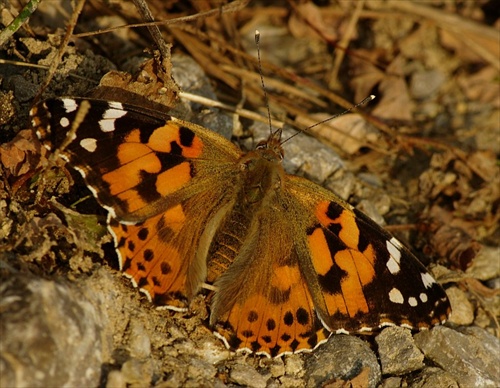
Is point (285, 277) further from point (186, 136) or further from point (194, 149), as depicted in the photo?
point (186, 136)

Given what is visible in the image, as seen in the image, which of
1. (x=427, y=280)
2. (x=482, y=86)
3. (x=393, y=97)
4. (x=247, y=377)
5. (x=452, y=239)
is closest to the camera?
(x=247, y=377)

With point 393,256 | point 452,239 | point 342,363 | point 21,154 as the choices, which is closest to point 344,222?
point 393,256

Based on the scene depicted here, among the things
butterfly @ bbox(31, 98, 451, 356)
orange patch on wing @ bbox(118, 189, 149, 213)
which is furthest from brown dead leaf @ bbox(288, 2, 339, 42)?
orange patch on wing @ bbox(118, 189, 149, 213)

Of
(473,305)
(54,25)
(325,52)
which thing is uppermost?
(325,52)

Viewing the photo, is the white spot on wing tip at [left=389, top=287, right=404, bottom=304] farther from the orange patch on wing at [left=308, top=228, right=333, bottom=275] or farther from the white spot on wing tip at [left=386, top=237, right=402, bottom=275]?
the orange patch on wing at [left=308, top=228, right=333, bottom=275]

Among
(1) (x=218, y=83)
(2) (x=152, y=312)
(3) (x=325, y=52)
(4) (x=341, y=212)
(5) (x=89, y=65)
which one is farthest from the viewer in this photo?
(3) (x=325, y=52)

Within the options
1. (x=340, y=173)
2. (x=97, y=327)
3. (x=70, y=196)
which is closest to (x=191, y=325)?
(x=97, y=327)

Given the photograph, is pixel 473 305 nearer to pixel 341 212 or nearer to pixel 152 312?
pixel 341 212
